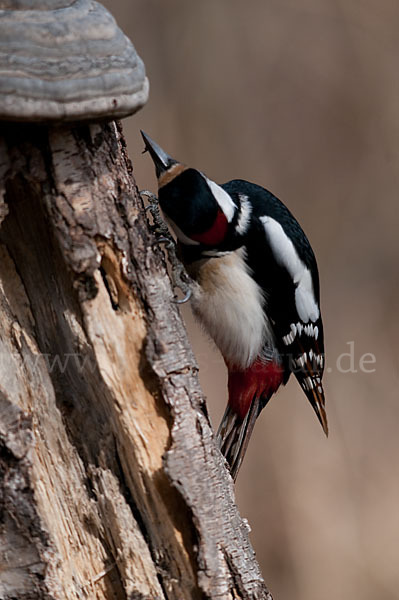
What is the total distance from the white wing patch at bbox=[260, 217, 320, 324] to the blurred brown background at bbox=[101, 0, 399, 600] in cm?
91

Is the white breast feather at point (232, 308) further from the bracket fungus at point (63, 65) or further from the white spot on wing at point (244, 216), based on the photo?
the bracket fungus at point (63, 65)

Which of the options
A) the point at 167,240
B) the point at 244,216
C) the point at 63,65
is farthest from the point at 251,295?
the point at 63,65

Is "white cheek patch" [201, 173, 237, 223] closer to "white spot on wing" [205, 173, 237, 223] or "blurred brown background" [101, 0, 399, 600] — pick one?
"white spot on wing" [205, 173, 237, 223]

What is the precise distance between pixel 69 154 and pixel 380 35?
2.54 m

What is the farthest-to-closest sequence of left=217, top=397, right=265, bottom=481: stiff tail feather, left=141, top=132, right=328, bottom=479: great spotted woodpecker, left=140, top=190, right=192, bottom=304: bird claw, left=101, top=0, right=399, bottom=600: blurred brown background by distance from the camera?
left=101, top=0, right=399, bottom=600: blurred brown background
left=217, top=397, right=265, bottom=481: stiff tail feather
left=141, top=132, right=328, bottom=479: great spotted woodpecker
left=140, top=190, right=192, bottom=304: bird claw

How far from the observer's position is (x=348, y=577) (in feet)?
10.7

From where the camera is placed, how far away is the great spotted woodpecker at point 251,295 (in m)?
2.08

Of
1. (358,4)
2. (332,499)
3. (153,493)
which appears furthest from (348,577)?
(358,4)

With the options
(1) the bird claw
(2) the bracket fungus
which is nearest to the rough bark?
(2) the bracket fungus

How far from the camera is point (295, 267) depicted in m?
2.23

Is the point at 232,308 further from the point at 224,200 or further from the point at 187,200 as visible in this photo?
the point at 187,200

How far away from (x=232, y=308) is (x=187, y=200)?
18.1 inches

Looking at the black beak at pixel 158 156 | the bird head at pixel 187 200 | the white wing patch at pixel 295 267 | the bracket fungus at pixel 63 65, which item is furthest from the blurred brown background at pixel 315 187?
the bracket fungus at pixel 63 65

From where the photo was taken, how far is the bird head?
1801 millimetres
